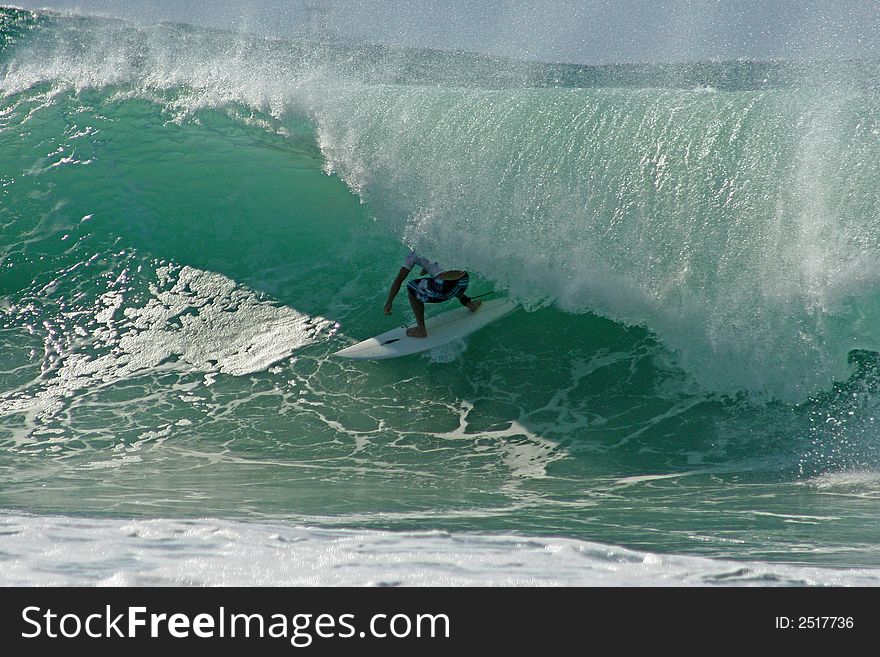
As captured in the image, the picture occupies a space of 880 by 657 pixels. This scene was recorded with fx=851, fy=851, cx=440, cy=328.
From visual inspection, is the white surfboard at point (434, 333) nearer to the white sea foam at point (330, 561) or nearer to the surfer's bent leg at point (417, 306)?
the surfer's bent leg at point (417, 306)

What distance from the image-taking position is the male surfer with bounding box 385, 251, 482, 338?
7.68 meters

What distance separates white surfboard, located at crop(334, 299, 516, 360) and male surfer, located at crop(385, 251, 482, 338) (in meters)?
0.18

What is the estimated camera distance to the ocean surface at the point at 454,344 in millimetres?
4762

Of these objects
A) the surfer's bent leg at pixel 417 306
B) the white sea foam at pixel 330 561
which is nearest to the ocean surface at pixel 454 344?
the white sea foam at pixel 330 561

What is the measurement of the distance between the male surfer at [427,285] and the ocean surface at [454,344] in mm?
543

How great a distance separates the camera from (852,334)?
281 inches

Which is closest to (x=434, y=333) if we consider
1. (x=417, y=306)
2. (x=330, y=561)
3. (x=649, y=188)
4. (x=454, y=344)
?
(x=454, y=344)

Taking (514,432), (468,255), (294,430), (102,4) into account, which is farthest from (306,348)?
(102,4)

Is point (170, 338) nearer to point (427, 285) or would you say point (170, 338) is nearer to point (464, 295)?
point (427, 285)

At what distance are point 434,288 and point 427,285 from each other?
7 cm

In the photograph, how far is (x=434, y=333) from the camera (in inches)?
323

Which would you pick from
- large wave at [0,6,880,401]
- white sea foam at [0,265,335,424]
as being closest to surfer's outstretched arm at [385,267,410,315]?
white sea foam at [0,265,335,424]

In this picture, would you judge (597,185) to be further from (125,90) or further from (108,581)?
(125,90)

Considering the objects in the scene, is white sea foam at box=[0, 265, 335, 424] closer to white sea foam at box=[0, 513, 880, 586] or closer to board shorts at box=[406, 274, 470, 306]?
board shorts at box=[406, 274, 470, 306]
